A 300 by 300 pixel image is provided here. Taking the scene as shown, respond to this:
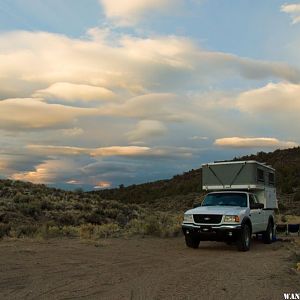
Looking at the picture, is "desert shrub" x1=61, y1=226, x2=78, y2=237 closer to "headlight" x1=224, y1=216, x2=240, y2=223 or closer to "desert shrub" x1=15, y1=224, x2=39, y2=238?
"desert shrub" x1=15, y1=224, x2=39, y2=238

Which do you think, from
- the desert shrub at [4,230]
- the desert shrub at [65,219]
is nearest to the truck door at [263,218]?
the desert shrub at [4,230]

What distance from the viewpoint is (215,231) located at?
1600cm

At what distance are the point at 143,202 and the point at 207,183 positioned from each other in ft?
139

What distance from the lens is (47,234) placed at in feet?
68.9

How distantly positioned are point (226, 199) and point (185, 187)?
1712 inches

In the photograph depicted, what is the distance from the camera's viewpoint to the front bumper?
52.2 ft

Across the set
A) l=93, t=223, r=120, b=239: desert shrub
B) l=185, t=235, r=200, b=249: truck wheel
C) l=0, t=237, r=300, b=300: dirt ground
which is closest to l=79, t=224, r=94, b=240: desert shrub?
l=93, t=223, r=120, b=239: desert shrub

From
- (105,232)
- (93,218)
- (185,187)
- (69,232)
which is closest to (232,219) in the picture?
(105,232)

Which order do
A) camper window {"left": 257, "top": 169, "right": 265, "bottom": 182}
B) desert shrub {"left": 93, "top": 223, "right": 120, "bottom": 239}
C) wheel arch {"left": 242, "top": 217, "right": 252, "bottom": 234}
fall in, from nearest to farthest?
1. wheel arch {"left": 242, "top": 217, "right": 252, "bottom": 234}
2. camper window {"left": 257, "top": 169, "right": 265, "bottom": 182}
3. desert shrub {"left": 93, "top": 223, "right": 120, "bottom": 239}

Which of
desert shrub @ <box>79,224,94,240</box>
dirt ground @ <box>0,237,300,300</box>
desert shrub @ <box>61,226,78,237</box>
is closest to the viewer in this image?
dirt ground @ <box>0,237,300,300</box>

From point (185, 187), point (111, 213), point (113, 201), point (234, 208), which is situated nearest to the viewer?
point (234, 208)

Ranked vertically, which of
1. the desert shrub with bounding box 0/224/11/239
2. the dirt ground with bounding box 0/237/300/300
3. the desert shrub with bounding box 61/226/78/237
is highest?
the desert shrub with bounding box 0/224/11/239

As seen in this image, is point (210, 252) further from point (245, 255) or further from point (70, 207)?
point (70, 207)

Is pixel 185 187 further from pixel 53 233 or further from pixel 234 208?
pixel 234 208
